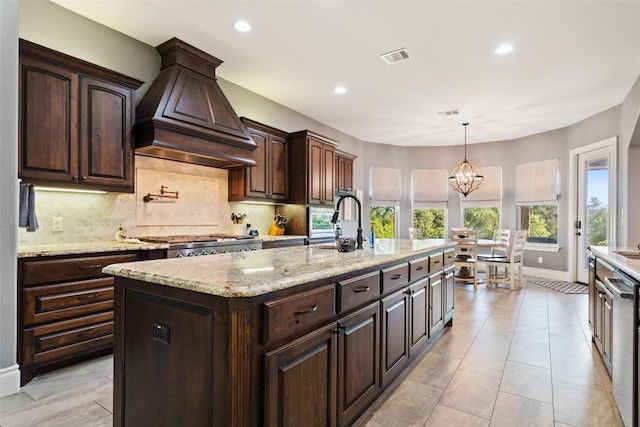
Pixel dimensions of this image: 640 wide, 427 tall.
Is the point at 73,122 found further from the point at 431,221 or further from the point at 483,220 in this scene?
the point at 483,220

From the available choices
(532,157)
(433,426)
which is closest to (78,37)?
(433,426)

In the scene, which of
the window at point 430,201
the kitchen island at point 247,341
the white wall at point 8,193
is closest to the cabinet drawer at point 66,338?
the white wall at point 8,193

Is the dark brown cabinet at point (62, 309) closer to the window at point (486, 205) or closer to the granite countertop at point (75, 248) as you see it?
the granite countertop at point (75, 248)

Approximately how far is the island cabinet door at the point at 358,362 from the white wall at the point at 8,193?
2.21 metres

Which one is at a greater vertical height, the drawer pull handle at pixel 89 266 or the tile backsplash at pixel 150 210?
the tile backsplash at pixel 150 210

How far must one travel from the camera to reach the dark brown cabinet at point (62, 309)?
2311 mm

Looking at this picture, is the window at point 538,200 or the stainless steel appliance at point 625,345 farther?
the window at point 538,200

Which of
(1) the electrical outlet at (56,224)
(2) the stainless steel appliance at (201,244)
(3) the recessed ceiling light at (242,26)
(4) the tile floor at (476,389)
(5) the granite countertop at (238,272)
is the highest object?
(3) the recessed ceiling light at (242,26)

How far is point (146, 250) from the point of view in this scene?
2.89 m

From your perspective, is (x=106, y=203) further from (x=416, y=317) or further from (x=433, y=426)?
(x=433, y=426)

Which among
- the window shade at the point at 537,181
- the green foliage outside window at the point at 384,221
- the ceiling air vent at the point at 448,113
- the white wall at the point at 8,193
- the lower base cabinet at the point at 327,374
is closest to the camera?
the lower base cabinet at the point at 327,374

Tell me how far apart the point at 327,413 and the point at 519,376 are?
5.81ft

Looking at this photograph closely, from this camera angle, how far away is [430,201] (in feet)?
26.3

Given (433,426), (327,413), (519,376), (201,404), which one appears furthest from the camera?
(519,376)
